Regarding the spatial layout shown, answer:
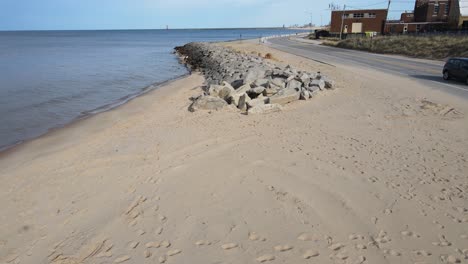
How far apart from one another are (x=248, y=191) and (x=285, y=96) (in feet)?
25.0

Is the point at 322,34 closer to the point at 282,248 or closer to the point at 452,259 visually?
the point at 452,259

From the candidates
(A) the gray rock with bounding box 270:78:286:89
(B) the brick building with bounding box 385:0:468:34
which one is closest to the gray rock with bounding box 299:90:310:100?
(A) the gray rock with bounding box 270:78:286:89

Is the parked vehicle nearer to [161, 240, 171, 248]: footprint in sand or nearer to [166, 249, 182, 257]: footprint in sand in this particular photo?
[161, 240, 171, 248]: footprint in sand

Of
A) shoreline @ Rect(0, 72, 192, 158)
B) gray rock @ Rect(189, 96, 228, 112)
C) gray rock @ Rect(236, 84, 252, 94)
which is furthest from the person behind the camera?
gray rock @ Rect(236, 84, 252, 94)

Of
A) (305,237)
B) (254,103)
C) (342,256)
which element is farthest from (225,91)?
(342,256)

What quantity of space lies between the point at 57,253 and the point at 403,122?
9.52 metres

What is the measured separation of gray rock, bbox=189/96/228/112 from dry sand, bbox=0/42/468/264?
149 centimetres

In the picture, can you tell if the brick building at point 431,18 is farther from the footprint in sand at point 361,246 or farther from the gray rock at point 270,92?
the footprint in sand at point 361,246

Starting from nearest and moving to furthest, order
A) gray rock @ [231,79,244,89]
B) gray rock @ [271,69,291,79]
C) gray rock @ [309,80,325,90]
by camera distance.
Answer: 1. gray rock @ [309,80,325,90]
2. gray rock @ [271,69,291,79]
3. gray rock @ [231,79,244,89]

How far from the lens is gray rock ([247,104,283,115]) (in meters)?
11.9

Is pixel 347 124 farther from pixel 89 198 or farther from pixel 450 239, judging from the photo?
pixel 89 198

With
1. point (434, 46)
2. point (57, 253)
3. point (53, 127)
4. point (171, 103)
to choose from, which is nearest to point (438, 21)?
point (434, 46)

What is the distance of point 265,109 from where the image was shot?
478 inches

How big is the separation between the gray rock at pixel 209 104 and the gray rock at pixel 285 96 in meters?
1.88
